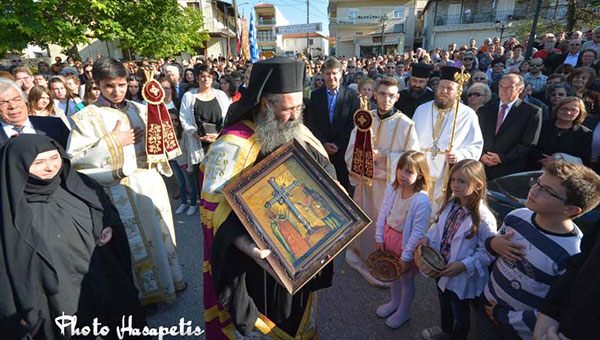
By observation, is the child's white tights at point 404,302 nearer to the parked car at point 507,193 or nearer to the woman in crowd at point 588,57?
the parked car at point 507,193

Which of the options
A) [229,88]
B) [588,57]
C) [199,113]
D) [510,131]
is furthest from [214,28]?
[510,131]

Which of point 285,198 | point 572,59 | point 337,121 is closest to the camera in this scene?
point 285,198

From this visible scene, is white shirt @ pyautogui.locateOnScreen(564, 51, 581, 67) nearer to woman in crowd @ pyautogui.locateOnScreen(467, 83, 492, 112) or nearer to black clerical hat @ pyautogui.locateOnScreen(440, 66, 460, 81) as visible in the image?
woman in crowd @ pyautogui.locateOnScreen(467, 83, 492, 112)

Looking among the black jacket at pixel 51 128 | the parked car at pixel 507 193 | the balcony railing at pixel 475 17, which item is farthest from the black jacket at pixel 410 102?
the balcony railing at pixel 475 17

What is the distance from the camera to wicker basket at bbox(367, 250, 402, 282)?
2804mm

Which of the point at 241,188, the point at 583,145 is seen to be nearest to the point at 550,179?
the point at 241,188

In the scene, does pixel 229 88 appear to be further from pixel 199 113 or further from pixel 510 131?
pixel 510 131

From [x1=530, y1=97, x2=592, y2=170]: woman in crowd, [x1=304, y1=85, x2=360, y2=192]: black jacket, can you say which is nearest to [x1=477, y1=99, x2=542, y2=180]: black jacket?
[x1=530, y1=97, x2=592, y2=170]: woman in crowd

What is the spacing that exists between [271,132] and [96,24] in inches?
695

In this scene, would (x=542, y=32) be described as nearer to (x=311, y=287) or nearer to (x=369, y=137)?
(x=369, y=137)

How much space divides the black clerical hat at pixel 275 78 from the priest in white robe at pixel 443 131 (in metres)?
2.62

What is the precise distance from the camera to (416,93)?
5527mm

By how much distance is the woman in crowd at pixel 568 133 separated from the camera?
13.1 ft

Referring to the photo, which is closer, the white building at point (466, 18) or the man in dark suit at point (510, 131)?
the man in dark suit at point (510, 131)
